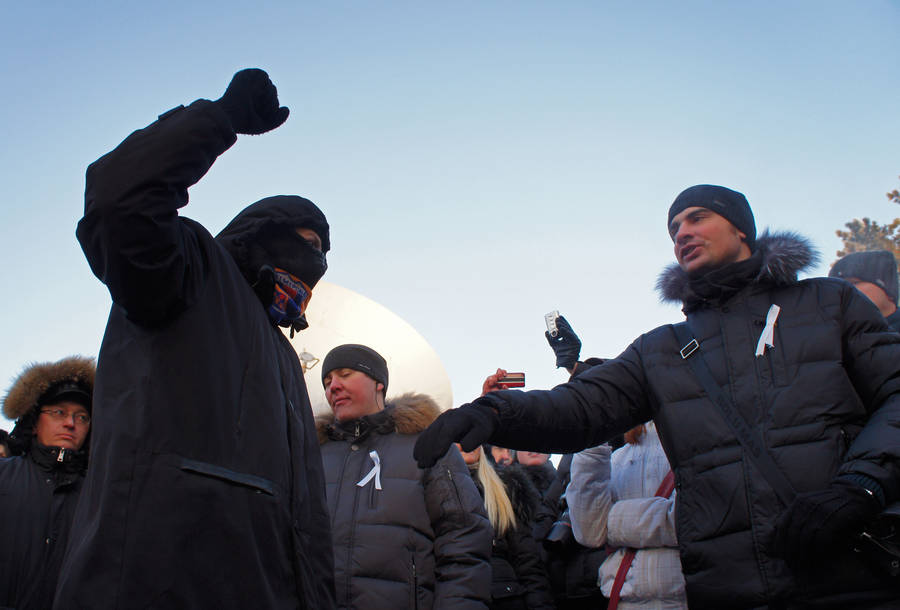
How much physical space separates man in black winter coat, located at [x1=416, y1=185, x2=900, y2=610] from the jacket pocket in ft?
1.83

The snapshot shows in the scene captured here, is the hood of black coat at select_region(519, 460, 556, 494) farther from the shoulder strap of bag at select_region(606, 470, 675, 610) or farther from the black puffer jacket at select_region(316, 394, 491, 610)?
the shoulder strap of bag at select_region(606, 470, 675, 610)

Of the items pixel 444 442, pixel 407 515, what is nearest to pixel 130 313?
pixel 444 442

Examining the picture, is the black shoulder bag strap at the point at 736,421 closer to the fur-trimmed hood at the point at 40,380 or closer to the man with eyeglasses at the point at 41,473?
the man with eyeglasses at the point at 41,473

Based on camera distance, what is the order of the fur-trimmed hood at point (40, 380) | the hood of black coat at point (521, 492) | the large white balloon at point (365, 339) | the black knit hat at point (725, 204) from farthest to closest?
the large white balloon at point (365, 339)
the hood of black coat at point (521, 492)
the fur-trimmed hood at point (40, 380)
the black knit hat at point (725, 204)

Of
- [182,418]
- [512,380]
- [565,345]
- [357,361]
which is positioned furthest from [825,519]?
[357,361]

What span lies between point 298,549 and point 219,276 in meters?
0.84

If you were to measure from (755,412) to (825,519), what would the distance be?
51 cm

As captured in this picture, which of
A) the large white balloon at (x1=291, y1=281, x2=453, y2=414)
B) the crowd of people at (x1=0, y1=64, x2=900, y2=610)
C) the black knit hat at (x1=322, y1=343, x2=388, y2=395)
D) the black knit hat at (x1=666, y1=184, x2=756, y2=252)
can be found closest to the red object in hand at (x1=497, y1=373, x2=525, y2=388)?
the crowd of people at (x1=0, y1=64, x2=900, y2=610)

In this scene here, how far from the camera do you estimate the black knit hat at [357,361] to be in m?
4.62

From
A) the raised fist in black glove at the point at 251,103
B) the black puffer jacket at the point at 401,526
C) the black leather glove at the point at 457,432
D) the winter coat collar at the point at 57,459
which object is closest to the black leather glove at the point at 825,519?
the black leather glove at the point at 457,432

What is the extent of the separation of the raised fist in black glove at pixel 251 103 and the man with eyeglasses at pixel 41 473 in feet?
9.26

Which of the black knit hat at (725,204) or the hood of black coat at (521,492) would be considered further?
the hood of black coat at (521,492)

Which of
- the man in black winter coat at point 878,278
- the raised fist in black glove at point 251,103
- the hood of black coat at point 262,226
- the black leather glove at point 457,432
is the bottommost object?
the black leather glove at point 457,432

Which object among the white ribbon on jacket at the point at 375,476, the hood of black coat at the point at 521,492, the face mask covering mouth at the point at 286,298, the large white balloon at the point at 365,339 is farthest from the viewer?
the large white balloon at the point at 365,339
